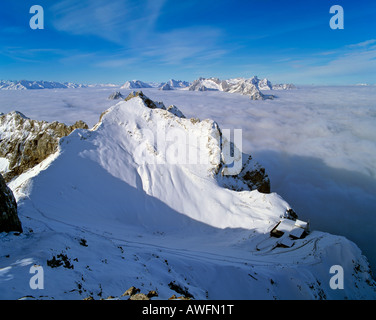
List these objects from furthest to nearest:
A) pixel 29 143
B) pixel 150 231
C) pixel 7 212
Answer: pixel 29 143 < pixel 150 231 < pixel 7 212

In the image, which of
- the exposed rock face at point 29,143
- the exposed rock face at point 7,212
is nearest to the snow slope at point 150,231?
the exposed rock face at point 7,212

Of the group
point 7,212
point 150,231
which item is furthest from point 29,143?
point 7,212

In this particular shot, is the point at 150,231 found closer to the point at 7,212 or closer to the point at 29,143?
the point at 7,212

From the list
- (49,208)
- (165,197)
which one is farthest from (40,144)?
(165,197)

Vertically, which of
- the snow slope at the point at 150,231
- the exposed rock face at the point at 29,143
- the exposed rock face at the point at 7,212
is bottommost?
the snow slope at the point at 150,231

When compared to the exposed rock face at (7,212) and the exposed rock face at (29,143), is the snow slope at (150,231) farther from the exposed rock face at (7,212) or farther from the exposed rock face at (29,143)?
the exposed rock face at (29,143)
